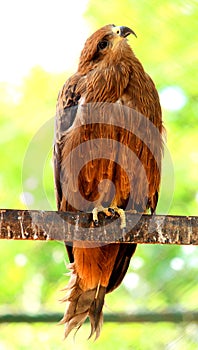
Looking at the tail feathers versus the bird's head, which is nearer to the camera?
the tail feathers

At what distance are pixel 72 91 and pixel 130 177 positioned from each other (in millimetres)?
585

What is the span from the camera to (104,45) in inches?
173

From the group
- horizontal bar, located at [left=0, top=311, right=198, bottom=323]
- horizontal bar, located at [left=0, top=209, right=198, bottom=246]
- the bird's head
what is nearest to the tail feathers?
Answer: horizontal bar, located at [left=0, top=209, right=198, bottom=246]

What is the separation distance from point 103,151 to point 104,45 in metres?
0.67

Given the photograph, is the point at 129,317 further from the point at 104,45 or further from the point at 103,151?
the point at 104,45

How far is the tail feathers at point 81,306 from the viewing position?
4207 millimetres

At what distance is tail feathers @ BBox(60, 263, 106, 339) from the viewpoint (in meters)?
4.21

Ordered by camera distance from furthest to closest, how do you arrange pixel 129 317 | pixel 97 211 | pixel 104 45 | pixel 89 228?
pixel 129 317 < pixel 104 45 < pixel 97 211 < pixel 89 228

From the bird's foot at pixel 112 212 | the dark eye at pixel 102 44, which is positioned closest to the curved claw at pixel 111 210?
the bird's foot at pixel 112 212

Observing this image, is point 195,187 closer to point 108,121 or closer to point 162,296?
point 162,296

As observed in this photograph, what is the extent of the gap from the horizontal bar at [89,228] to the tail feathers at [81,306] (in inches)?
28.2

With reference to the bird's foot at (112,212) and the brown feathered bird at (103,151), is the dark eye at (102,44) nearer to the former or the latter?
the brown feathered bird at (103,151)

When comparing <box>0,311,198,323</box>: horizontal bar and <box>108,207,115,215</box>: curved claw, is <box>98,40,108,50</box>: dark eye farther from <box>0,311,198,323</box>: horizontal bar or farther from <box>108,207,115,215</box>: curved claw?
<box>0,311,198,323</box>: horizontal bar

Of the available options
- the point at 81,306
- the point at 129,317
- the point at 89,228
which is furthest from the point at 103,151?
the point at 129,317
